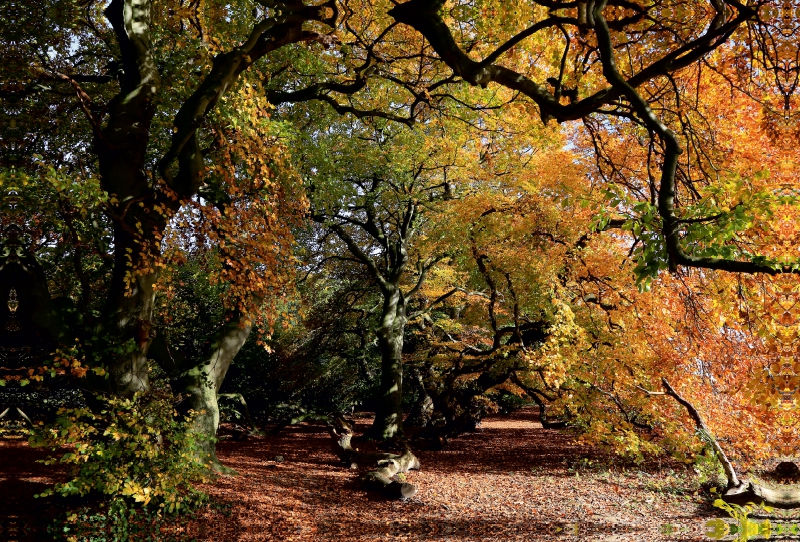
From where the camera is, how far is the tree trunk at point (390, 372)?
15055 millimetres

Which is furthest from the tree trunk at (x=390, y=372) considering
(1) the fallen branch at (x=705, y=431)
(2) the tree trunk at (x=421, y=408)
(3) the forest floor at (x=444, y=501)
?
(1) the fallen branch at (x=705, y=431)

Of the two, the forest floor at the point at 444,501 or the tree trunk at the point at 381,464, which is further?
the tree trunk at the point at 381,464

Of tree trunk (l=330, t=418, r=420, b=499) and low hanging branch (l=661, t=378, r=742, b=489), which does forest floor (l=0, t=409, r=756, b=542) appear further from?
low hanging branch (l=661, t=378, r=742, b=489)

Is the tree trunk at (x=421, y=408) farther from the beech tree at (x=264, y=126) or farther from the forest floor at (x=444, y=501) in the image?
the beech tree at (x=264, y=126)

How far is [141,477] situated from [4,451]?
742cm

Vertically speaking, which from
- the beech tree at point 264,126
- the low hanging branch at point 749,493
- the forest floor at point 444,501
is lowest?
the forest floor at point 444,501

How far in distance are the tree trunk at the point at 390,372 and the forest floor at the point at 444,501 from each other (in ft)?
6.14

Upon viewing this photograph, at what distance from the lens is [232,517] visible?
7266 mm

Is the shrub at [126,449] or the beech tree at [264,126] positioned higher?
the beech tree at [264,126]

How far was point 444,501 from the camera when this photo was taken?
353 inches

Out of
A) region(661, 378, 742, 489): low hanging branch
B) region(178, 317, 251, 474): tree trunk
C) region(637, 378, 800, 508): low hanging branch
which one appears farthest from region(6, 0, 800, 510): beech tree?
region(637, 378, 800, 508): low hanging branch

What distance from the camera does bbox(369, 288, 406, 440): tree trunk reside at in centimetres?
1505

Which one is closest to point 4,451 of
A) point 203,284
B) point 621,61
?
point 203,284

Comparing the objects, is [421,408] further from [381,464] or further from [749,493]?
[749,493]
